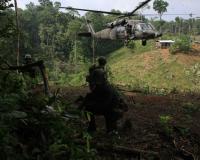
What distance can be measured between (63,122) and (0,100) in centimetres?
106

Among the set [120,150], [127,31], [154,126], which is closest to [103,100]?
[120,150]

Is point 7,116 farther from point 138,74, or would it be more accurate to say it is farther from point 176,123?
point 138,74

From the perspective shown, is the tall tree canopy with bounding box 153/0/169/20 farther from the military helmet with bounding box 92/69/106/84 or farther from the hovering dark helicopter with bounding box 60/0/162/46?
the military helmet with bounding box 92/69/106/84

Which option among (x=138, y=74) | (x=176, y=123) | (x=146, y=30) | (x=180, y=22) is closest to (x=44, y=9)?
(x=180, y=22)

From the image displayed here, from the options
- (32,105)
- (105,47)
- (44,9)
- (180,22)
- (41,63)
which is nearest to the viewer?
(32,105)

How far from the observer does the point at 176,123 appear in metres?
12.7

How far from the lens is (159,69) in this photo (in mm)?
84312

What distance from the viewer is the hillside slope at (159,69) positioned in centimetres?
7662

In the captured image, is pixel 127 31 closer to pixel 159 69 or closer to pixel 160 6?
pixel 159 69

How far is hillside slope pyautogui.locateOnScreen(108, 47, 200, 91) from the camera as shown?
7662 cm

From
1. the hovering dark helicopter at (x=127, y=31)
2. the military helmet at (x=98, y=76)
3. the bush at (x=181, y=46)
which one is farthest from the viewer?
the bush at (x=181, y=46)

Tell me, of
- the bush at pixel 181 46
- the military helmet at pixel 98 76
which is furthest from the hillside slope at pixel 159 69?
the military helmet at pixel 98 76

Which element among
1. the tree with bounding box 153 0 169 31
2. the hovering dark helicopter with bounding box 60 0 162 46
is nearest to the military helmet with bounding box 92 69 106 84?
the hovering dark helicopter with bounding box 60 0 162 46

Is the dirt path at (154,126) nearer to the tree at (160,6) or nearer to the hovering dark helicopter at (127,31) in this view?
the hovering dark helicopter at (127,31)
